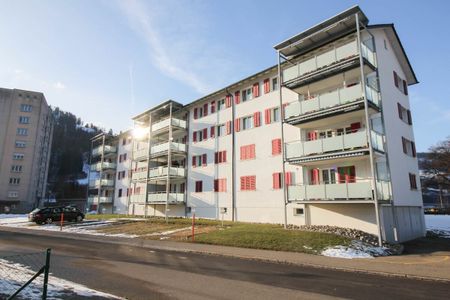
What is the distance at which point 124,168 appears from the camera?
50.7 metres

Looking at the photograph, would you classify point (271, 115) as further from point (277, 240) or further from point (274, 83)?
point (277, 240)

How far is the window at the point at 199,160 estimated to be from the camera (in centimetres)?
3416

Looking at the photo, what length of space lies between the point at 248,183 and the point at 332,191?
10291 millimetres

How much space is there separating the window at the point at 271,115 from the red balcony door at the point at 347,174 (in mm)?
7744

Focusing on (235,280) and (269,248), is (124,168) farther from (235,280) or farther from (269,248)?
(235,280)

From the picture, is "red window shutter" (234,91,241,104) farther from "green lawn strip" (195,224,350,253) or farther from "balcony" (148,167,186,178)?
"green lawn strip" (195,224,350,253)

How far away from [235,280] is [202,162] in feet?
84.7

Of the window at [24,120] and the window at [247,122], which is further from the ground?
the window at [24,120]

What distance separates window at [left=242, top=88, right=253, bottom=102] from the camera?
30.3 meters

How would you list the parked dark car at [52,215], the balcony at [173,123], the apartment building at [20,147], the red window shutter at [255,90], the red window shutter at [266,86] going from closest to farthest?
the red window shutter at [266,86], the red window shutter at [255,90], the parked dark car at [52,215], the balcony at [173,123], the apartment building at [20,147]

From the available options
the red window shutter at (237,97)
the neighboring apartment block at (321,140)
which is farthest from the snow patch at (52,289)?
the red window shutter at (237,97)

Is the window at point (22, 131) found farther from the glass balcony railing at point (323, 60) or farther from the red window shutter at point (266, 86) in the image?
the glass balcony railing at point (323, 60)

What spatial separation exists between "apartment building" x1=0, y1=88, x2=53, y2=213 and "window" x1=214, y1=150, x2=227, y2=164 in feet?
185

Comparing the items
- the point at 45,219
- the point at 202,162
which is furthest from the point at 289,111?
the point at 45,219
